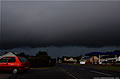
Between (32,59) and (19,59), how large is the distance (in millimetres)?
26075

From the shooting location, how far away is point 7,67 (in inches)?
581

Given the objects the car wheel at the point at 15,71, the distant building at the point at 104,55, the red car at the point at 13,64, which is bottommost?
the distant building at the point at 104,55

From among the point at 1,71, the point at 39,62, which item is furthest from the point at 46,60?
the point at 1,71

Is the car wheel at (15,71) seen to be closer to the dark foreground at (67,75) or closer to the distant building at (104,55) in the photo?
the dark foreground at (67,75)

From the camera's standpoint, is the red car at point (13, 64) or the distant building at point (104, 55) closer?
the red car at point (13, 64)

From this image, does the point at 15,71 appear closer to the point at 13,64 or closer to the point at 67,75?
the point at 13,64

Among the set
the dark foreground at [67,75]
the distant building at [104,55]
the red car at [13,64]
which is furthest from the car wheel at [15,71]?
the distant building at [104,55]

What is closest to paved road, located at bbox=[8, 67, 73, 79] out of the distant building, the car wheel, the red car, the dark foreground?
the dark foreground

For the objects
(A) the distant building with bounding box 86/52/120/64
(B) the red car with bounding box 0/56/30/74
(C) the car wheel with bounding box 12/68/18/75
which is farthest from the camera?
(A) the distant building with bounding box 86/52/120/64

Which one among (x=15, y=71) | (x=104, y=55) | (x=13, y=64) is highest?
(x=13, y=64)

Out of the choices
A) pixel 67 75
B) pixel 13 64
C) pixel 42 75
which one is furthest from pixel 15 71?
pixel 67 75

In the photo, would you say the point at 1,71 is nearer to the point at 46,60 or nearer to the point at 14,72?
the point at 14,72

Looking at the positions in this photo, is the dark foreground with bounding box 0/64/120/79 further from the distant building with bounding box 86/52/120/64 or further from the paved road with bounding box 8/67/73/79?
the distant building with bounding box 86/52/120/64

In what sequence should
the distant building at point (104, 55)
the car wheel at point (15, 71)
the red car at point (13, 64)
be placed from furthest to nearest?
the distant building at point (104, 55)
the car wheel at point (15, 71)
the red car at point (13, 64)
